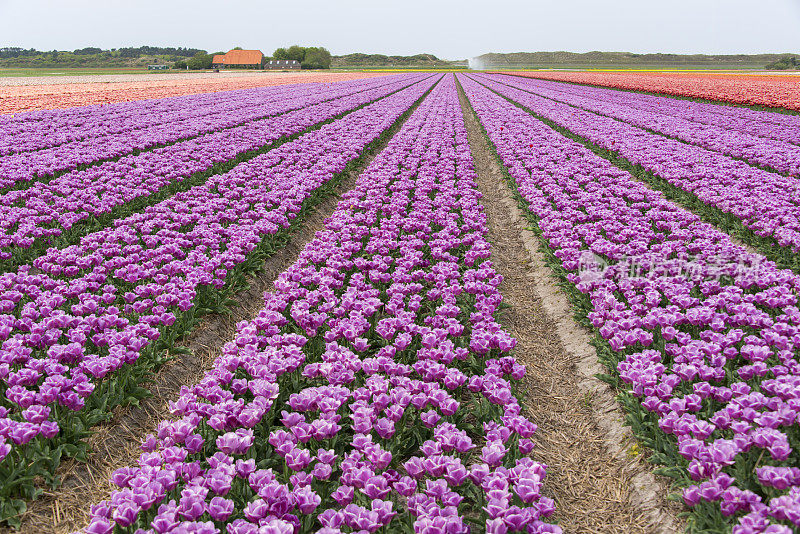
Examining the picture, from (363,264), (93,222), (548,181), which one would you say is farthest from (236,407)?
(548,181)

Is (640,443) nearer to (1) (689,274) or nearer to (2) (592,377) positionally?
(2) (592,377)

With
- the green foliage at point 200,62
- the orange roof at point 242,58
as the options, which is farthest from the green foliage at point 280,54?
the green foliage at point 200,62

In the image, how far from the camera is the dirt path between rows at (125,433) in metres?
3.35

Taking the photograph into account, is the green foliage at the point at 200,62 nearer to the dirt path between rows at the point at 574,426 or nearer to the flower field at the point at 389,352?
the flower field at the point at 389,352

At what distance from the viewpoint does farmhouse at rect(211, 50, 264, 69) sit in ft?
393

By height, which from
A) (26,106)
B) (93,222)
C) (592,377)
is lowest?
(592,377)

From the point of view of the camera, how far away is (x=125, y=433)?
4.20 metres

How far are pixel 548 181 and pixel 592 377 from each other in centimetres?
737

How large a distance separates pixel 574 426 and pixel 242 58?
140 m

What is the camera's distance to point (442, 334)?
4637 millimetres

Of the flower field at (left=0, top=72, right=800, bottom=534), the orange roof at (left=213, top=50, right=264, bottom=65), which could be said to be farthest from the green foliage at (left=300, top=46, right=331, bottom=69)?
the flower field at (left=0, top=72, right=800, bottom=534)

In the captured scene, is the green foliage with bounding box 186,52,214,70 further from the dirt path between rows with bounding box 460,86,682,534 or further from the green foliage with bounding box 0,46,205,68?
the dirt path between rows with bounding box 460,86,682,534

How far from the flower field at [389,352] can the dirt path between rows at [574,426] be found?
0.03 meters

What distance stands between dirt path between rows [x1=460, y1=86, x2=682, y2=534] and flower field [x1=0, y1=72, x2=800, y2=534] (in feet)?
0.11
